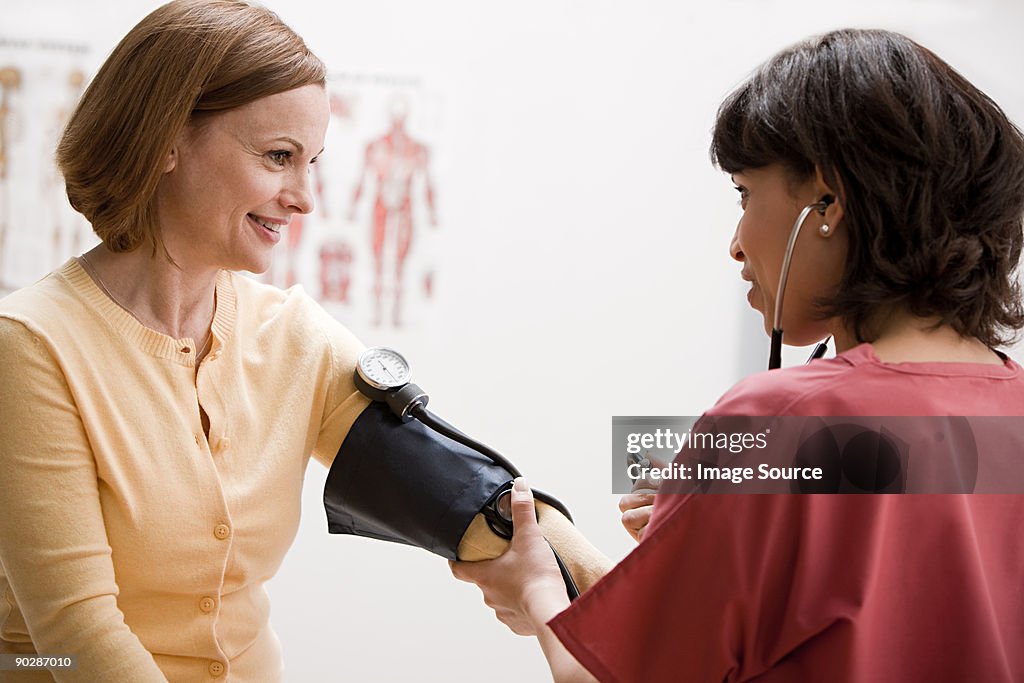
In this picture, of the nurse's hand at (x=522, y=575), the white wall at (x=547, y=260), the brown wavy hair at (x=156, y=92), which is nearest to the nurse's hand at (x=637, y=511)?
the nurse's hand at (x=522, y=575)

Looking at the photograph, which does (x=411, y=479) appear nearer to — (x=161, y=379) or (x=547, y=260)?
(x=161, y=379)

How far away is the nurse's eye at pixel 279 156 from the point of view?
1.28 metres

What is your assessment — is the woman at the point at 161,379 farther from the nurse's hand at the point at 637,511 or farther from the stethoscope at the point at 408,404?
the nurse's hand at the point at 637,511

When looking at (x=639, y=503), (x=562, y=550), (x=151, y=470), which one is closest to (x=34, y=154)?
(x=151, y=470)

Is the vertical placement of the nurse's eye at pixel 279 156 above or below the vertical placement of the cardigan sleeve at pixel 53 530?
above

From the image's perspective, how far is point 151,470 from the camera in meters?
1.22

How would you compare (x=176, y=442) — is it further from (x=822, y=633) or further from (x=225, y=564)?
(x=822, y=633)

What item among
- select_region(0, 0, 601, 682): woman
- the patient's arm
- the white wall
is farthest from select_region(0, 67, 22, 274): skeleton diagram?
the patient's arm

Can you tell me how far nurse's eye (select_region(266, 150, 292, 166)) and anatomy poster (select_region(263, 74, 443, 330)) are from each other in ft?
3.84

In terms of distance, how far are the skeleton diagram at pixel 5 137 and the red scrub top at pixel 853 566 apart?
2.09m

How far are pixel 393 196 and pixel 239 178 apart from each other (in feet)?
4.03

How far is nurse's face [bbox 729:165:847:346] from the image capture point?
3.09 feet

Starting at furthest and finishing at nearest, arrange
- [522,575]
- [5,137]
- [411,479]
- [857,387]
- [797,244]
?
1. [5,137]
2. [411,479]
3. [522,575]
4. [797,244]
5. [857,387]

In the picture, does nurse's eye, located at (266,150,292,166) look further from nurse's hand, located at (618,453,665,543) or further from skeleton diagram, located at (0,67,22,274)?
skeleton diagram, located at (0,67,22,274)
